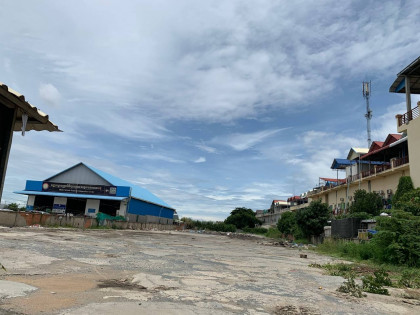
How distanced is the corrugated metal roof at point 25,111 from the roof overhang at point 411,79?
70.2ft

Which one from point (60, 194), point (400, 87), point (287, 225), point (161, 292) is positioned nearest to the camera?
point (161, 292)

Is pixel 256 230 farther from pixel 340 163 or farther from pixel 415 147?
pixel 415 147

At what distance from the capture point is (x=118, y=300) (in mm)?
4785

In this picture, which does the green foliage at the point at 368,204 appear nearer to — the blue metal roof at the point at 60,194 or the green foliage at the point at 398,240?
the green foliage at the point at 398,240

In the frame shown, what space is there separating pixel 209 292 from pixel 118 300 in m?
1.68

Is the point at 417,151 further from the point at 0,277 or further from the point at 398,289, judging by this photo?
the point at 0,277

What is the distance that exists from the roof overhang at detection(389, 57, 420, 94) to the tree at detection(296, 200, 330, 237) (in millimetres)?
12335

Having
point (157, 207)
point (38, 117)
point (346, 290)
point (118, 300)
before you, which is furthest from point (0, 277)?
point (157, 207)

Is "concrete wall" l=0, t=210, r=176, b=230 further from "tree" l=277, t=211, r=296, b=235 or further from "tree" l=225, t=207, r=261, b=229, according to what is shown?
"tree" l=225, t=207, r=261, b=229

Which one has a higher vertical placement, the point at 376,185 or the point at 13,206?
the point at 376,185

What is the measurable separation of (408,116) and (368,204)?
37.0ft

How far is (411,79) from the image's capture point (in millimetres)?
21719

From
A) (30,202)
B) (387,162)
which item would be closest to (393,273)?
(387,162)

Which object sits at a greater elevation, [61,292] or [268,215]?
[268,215]
